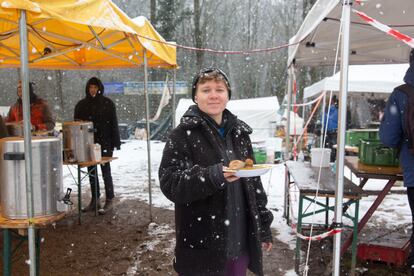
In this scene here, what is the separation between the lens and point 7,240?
307cm

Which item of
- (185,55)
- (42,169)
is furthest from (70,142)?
(185,55)

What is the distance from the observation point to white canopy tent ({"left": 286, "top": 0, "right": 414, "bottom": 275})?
2746 mm

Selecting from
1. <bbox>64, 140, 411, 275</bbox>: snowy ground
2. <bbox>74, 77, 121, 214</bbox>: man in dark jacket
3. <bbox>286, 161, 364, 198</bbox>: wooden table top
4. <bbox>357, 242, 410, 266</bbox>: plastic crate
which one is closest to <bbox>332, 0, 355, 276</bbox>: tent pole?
<bbox>64, 140, 411, 275</bbox>: snowy ground

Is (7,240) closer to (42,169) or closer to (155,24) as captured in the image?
(42,169)

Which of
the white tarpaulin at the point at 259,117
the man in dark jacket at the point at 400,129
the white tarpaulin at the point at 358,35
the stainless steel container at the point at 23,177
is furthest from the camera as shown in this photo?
the white tarpaulin at the point at 259,117

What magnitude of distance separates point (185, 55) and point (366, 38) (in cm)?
2196

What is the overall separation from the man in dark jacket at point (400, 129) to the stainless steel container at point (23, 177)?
115 inches

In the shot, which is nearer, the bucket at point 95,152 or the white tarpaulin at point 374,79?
the bucket at point 95,152

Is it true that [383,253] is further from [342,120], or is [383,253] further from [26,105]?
[26,105]

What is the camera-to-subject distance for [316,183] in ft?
12.9

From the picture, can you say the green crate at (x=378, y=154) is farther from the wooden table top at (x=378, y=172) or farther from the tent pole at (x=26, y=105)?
the tent pole at (x=26, y=105)

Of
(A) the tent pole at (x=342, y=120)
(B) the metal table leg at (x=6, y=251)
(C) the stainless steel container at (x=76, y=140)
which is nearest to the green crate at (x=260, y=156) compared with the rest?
(C) the stainless steel container at (x=76, y=140)

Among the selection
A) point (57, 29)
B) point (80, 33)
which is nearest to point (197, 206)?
point (57, 29)

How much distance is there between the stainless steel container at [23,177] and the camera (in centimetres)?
295
